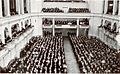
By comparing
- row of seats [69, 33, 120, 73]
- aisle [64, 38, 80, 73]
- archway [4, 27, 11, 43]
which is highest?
archway [4, 27, 11, 43]

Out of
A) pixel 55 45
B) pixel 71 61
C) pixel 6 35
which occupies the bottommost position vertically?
pixel 71 61

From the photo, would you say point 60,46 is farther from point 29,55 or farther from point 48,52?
point 29,55

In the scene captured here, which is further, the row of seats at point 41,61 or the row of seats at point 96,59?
the row of seats at point 96,59

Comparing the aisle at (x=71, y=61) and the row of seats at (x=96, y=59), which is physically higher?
the row of seats at (x=96, y=59)

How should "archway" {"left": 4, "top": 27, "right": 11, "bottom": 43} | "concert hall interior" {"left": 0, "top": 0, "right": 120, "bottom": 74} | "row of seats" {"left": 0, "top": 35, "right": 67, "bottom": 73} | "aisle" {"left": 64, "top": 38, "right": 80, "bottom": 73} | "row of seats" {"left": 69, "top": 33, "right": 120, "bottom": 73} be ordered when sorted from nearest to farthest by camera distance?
1. "row of seats" {"left": 0, "top": 35, "right": 67, "bottom": 73}
2. "row of seats" {"left": 69, "top": 33, "right": 120, "bottom": 73}
3. "concert hall interior" {"left": 0, "top": 0, "right": 120, "bottom": 74}
4. "aisle" {"left": 64, "top": 38, "right": 80, "bottom": 73}
5. "archway" {"left": 4, "top": 27, "right": 11, "bottom": 43}

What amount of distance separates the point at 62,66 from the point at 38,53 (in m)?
6.45

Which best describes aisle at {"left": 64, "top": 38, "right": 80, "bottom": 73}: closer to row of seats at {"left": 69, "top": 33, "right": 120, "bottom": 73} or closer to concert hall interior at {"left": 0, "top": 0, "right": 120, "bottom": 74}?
concert hall interior at {"left": 0, "top": 0, "right": 120, "bottom": 74}

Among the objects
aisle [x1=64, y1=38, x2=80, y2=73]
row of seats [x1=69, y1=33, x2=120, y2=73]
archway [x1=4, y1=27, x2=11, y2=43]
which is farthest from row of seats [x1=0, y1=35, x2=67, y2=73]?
archway [x1=4, y1=27, x2=11, y2=43]

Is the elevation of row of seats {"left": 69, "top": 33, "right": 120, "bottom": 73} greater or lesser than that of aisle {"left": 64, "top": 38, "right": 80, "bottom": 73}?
greater

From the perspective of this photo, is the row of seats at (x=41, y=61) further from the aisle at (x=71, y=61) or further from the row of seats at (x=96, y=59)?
the row of seats at (x=96, y=59)

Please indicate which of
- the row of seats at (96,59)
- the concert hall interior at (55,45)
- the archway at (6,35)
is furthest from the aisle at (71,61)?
the archway at (6,35)

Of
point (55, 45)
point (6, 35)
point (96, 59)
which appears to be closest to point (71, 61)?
point (96, 59)

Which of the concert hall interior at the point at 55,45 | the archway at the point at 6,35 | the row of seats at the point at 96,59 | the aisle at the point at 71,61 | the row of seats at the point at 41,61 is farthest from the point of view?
the archway at the point at 6,35

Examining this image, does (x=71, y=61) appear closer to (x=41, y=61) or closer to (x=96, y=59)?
(x=96, y=59)
